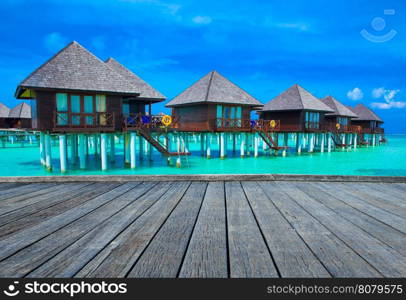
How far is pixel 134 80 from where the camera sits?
952 inches

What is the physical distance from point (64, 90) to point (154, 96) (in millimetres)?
7477

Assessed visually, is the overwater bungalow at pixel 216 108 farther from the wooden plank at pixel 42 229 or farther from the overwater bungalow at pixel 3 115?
the overwater bungalow at pixel 3 115

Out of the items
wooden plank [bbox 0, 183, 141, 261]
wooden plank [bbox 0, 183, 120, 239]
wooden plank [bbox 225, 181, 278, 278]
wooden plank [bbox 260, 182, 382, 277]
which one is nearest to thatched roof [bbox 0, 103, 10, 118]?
wooden plank [bbox 0, 183, 120, 239]

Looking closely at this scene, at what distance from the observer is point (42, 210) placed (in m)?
3.00

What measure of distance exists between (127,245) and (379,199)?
317 centimetres

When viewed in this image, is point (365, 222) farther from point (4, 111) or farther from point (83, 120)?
point (4, 111)

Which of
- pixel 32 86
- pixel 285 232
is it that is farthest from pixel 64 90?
pixel 285 232

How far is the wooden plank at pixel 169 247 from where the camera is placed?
1688mm

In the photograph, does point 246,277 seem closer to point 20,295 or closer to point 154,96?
point 20,295

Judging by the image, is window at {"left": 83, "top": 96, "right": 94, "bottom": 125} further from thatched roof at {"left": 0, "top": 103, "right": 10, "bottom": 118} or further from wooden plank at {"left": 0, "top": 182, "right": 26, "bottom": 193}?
thatched roof at {"left": 0, "top": 103, "right": 10, "bottom": 118}

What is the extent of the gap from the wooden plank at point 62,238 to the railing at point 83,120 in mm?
16160

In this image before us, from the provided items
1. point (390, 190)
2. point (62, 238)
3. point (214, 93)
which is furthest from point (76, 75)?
point (390, 190)

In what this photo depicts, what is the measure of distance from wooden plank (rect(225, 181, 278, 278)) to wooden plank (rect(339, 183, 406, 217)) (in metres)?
1.56

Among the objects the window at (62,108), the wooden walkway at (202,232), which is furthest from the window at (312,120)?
the wooden walkway at (202,232)
